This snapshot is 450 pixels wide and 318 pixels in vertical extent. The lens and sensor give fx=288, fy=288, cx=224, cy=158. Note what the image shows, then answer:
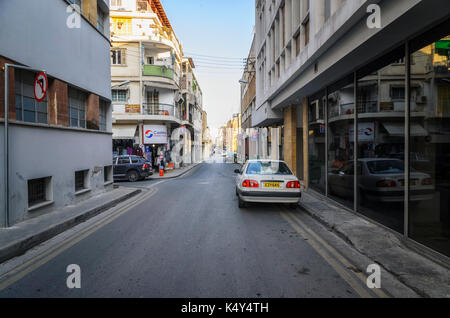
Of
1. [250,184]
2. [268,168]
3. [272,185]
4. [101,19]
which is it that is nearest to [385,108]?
[272,185]

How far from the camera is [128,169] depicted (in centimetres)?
1953

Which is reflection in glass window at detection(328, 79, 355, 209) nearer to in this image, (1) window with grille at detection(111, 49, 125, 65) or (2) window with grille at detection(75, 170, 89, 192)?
(2) window with grille at detection(75, 170, 89, 192)

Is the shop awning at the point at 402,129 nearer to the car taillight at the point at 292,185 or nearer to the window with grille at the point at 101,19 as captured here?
the car taillight at the point at 292,185

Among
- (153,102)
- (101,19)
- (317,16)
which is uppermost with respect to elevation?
A: (101,19)

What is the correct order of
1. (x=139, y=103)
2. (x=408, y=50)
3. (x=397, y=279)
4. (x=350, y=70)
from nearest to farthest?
1. (x=397, y=279)
2. (x=408, y=50)
3. (x=350, y=70)
4. (x=139, y=103)

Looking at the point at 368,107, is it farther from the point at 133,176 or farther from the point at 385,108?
the point at 133,176

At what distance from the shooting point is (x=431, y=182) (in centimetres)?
488

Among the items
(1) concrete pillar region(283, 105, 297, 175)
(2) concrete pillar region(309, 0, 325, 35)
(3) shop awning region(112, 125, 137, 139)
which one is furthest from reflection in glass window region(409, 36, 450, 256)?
(3) shop awning region(112, 125, 137, 139)

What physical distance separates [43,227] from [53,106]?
13.1ft

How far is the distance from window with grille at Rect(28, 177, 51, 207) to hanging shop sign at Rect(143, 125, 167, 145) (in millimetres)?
19944

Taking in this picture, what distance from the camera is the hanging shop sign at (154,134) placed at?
27.9 metres
